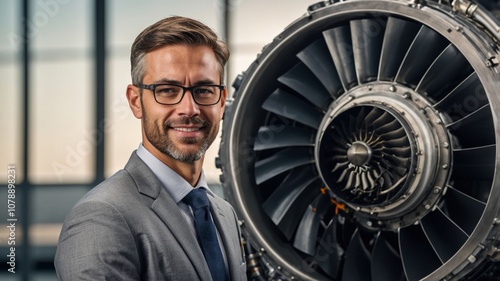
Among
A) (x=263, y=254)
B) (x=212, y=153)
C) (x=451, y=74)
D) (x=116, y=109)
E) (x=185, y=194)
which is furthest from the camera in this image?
(x=212, y=153)

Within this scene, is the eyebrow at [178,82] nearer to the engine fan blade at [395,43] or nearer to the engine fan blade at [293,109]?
the engine fan blade at [395,43]

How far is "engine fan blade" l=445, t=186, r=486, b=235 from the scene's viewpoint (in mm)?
2430

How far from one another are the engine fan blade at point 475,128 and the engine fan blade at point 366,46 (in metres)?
0.39

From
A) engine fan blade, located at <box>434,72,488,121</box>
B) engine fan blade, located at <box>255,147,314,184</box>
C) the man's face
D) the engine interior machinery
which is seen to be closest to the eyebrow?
the man's face

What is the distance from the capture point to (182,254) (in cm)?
137

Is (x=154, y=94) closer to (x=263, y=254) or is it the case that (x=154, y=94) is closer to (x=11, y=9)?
(x=263, y=254)

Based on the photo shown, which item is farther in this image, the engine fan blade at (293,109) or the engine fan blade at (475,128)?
the engine fan blade at (293,109)

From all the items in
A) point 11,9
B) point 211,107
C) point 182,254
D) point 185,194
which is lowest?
point 182,254

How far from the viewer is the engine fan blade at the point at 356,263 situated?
107 inches

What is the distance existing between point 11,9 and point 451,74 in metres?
3.03

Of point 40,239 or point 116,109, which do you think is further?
point 40,239

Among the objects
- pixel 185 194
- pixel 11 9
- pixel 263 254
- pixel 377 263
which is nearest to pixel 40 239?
pixel 11 9

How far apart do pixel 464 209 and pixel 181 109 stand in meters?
1.47

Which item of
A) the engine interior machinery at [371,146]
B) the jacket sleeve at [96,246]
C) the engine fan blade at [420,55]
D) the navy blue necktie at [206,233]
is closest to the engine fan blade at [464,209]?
the engine interior machinery at [371,146]
